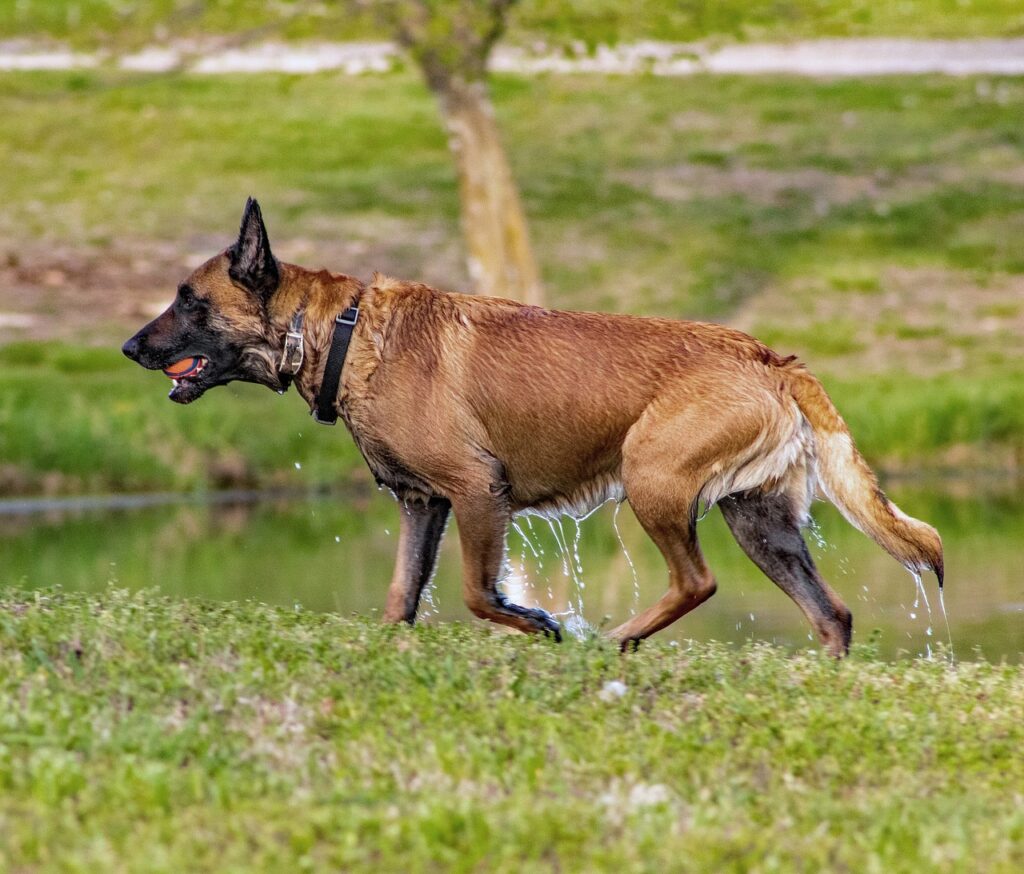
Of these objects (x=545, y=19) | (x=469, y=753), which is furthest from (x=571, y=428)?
(x=545, y=19)

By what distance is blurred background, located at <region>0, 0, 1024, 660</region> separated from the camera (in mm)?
12992

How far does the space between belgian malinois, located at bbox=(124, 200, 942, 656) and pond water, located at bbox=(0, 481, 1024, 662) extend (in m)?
0.88

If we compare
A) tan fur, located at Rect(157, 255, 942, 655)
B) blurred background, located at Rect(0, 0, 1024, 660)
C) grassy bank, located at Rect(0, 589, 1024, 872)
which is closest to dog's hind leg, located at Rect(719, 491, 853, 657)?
tan fur, located at Rect(157, 255, 942, 655)

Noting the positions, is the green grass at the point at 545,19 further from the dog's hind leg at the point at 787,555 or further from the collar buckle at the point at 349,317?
the dog's hind leg at the point at 787,555

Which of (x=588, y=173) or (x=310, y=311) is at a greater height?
(x=310, y=311)

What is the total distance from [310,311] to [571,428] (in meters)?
1.17

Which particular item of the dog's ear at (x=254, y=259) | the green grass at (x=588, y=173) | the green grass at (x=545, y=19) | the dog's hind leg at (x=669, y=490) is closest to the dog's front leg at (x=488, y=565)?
the dog's hind leg at (x=669, y=490)

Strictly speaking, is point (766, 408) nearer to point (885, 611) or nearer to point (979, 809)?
point (979, 809)

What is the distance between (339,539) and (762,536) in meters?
6.90

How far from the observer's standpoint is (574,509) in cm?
752

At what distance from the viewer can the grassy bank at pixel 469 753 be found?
4.58m

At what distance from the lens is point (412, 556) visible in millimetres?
7586

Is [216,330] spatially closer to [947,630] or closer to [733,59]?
[947,630]

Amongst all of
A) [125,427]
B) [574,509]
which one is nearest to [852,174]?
[125,427]
